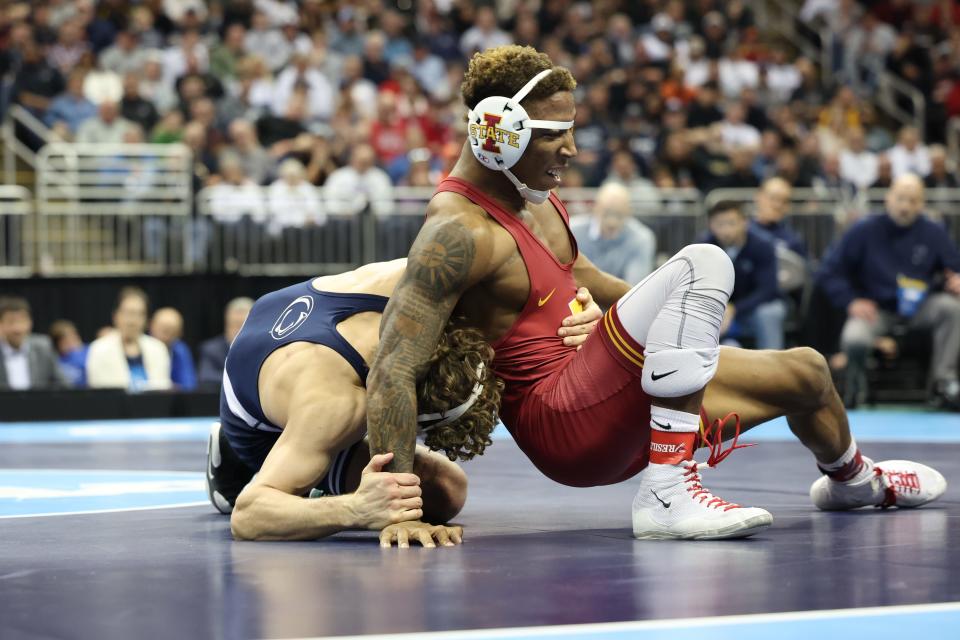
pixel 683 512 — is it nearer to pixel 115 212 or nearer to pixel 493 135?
pixel 493 135

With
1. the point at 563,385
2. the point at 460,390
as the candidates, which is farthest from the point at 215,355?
the point at 460,390

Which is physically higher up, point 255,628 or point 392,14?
point 392,14

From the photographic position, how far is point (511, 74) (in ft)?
13.8

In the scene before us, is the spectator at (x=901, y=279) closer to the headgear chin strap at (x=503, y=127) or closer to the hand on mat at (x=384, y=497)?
the headgear chin strap at (x=503, y=127)

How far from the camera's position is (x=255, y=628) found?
2.87m

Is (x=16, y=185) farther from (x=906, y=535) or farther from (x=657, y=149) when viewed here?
(x=906, y=535)

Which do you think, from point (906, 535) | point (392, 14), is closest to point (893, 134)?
point (392, 14)

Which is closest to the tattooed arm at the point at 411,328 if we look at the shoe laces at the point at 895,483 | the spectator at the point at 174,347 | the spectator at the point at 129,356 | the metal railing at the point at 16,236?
the shoe laces at the point at 895,483

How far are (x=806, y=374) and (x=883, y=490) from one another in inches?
24.4

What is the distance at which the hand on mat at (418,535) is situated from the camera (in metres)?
3.95

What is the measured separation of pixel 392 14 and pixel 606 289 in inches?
403

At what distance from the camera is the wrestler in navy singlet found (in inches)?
172

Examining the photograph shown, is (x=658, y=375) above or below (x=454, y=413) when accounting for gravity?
above

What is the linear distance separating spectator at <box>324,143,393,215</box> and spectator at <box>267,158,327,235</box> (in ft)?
0.46
